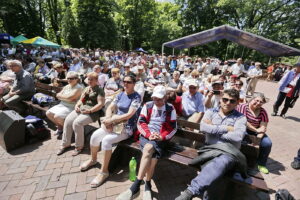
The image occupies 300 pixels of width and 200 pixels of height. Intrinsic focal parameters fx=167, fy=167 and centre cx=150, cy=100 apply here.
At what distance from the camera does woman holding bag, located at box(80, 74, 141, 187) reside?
8.75ft

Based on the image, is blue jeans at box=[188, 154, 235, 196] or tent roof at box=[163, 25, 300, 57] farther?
tent roof at box=[163, 25, 300, 57]

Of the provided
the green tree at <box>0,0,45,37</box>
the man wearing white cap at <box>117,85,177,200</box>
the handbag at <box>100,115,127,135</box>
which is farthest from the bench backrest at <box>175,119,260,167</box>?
the green tree at <box>0,0,45,37</box>

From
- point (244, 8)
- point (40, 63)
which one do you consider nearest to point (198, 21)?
point (244, 8)

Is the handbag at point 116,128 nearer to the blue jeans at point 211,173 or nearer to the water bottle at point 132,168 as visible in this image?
the water bottle at point 132,168

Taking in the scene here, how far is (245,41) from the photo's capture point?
11406 millimetres

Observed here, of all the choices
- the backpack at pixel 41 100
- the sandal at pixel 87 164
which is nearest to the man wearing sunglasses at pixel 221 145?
the sandal at pixel 87 164

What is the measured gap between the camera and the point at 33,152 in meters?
3.35

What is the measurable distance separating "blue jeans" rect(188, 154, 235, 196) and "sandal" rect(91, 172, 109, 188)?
1377 millimetres

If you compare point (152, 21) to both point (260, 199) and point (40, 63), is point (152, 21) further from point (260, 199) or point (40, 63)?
point (260, 199)

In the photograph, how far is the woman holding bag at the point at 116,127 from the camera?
2.67 m

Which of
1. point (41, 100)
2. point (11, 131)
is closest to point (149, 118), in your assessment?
point (11, 131)

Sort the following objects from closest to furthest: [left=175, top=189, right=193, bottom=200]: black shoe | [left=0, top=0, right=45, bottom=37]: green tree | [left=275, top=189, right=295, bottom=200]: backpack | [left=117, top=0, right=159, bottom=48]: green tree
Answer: [left=175, top=189, right=193, bottom=200]: black shoe, [left=275, top=189, right=295, bottom=200]: backpack, [left=0, top=0, right=45, bottom=37]: green tree, [left=117, top=0, right=159, bottom=48]: green tree

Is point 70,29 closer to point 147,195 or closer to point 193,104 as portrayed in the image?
point 193,104

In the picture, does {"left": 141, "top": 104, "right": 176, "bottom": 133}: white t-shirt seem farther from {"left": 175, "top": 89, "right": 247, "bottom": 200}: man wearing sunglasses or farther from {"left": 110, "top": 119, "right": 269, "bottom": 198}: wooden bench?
{"left": 175, "top": 89, "right": 247, "bottom": 200}: man wearing sunglasses
